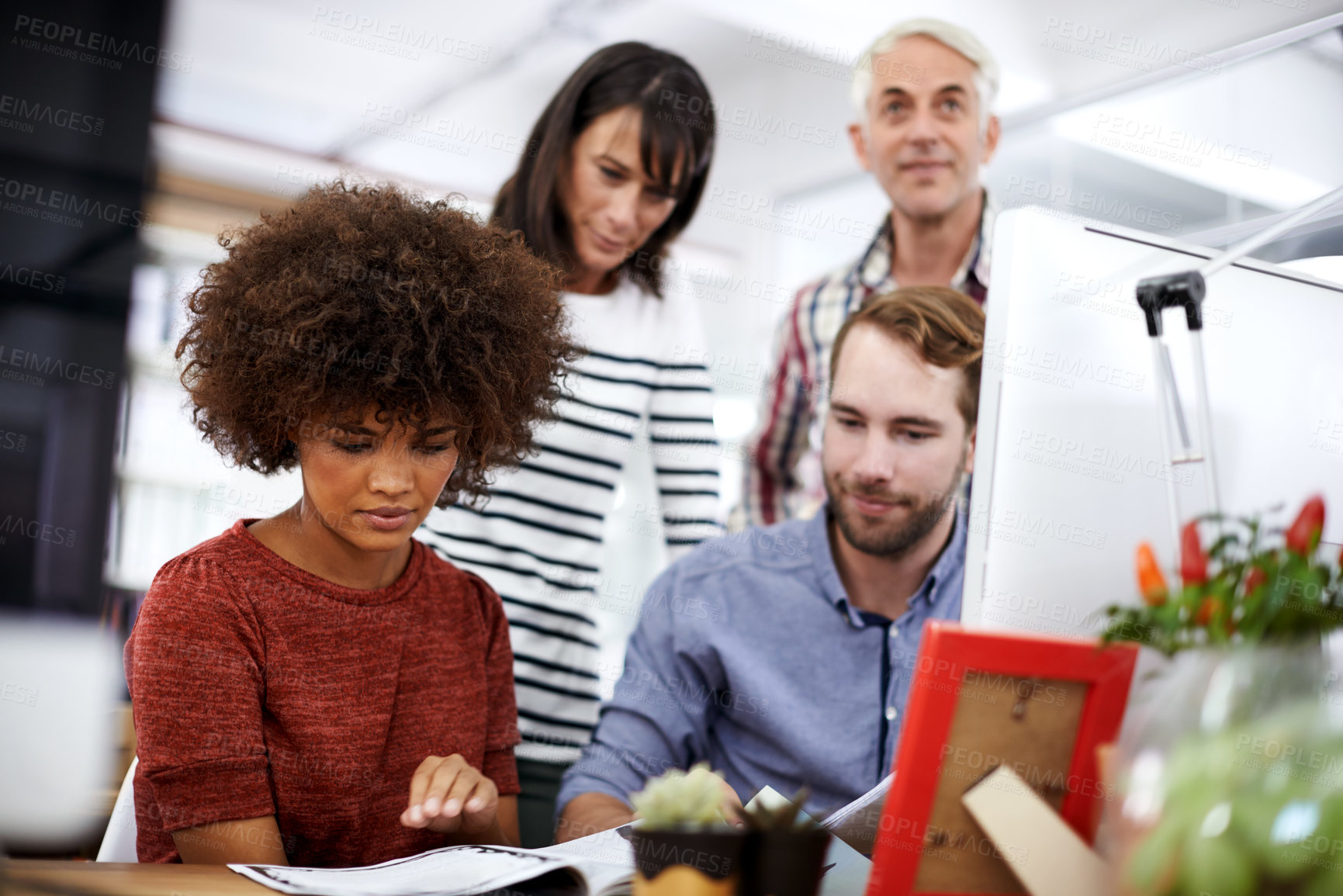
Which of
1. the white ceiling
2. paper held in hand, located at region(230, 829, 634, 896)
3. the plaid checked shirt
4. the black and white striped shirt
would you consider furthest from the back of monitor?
the white ceiling

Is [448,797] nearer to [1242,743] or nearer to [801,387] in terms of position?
[1242,743]

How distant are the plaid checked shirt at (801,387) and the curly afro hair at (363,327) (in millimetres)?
1101

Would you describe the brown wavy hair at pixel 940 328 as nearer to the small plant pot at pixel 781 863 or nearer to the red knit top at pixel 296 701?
the red knit top at pixel 296 701

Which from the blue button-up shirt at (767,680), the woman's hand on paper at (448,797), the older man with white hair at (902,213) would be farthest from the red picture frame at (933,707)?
the older man with white hair at (902,213)

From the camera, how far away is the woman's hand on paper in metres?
0.86

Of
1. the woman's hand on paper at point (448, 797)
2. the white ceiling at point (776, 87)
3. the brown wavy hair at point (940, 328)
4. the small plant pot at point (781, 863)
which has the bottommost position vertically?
the woman's hand on paper at point (448, 797)

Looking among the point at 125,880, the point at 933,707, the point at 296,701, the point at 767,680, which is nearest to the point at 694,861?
the point at 933,707

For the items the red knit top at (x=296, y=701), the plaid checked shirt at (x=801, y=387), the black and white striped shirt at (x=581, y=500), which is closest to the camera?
the red knit top at (x=296, y=701)

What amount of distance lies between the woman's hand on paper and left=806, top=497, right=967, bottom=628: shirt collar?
56cm

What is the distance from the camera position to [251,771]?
0.94 m

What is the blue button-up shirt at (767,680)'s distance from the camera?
1255mm

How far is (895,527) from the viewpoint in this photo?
4.48 ft

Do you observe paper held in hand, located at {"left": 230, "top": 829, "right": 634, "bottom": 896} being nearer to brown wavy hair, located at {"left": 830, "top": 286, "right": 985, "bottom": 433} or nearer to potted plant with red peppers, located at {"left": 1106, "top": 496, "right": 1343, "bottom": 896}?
potted plant with red peppers, located at {"left": 1106, "top": 496, "right": 1343, "bottom": 896}

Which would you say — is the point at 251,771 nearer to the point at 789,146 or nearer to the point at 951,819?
A: the point at 951,819
